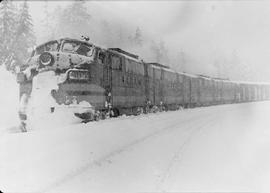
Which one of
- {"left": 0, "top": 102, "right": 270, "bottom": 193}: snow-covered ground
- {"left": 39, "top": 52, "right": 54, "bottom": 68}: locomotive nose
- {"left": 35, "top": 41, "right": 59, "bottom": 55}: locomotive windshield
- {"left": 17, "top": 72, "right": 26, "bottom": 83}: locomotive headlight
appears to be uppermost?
{"left": 35, "top": 41, "right": 59, "bottom": 55}: locomotive windshield

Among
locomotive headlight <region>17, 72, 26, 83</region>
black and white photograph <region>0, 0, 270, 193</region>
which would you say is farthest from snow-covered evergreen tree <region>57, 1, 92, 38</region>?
locomotive headlight <region>17, 72, 26, 83</region>

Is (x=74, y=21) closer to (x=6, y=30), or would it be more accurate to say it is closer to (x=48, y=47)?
(x=48, y=47)

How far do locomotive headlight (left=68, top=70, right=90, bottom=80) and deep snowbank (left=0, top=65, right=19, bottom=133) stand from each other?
61 centimetres

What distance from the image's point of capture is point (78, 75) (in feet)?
13.7

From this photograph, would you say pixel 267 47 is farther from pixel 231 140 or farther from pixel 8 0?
pixel 8 0

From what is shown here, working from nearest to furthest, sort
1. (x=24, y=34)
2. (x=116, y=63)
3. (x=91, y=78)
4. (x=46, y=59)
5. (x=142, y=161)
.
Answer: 1. (x=142, y=161)
2. (x=24, y=34)
3. (x=46, y=59)
4. (x=91, y=78)
5. (x=116, y=63)

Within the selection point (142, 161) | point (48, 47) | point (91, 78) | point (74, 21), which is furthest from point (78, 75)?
point (142, 161)

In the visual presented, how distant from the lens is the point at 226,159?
2693mm

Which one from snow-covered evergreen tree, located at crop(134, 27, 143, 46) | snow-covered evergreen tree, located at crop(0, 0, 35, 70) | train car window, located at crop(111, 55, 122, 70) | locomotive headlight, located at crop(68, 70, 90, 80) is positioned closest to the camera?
snow-covered evergreen tree, located at crop(134, 27, 143, 46)

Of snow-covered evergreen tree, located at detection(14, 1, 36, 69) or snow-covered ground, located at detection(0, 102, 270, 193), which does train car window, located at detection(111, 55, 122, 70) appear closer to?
snow-covered evergreen tree, located at detection(14, 1, 36, 69)

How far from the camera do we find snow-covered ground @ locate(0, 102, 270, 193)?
2572mm

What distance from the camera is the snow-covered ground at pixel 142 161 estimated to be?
2572mm

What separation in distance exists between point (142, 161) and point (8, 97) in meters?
2.22

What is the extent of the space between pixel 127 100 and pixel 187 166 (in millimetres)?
3227
